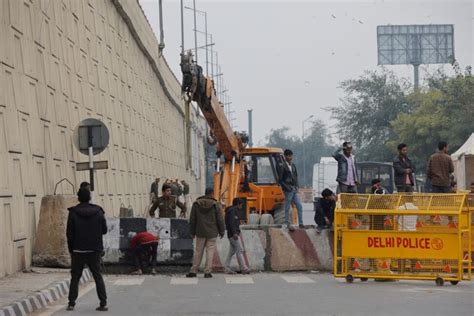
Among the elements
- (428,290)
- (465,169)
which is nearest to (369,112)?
(465,169)

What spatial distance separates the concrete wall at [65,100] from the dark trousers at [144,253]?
1.94 m

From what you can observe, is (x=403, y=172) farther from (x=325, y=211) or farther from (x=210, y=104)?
Result: (x=210, y=104)

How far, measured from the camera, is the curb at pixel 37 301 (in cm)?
1548

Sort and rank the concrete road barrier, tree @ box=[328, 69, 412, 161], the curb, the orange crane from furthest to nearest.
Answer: tree @ box=[328, 69, 412, 161], the orange crane, the concrete road barrier, the curb

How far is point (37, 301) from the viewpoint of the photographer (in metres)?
17.2

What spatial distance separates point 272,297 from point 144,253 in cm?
618

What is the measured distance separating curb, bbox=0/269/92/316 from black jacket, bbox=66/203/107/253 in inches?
35.6

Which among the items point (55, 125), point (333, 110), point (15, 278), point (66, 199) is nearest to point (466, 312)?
point (15, 278)

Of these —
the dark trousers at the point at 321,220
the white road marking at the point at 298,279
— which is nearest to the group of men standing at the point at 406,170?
the dark trousers at the point at 321,220

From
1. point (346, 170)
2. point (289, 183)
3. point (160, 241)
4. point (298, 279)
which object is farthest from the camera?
point (289, 183)

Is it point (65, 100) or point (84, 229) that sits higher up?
point (65, 100)

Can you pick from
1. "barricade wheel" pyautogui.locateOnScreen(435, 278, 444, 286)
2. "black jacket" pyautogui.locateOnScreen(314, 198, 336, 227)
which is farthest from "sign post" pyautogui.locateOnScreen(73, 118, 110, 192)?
"barricade wheel" pyautogui.locateOnScreen(435, 278, 444, 286)

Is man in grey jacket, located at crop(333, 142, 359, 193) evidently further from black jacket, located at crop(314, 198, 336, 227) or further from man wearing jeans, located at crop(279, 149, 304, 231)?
man wearing jeans, located at crop(279, 149, 304, 231)

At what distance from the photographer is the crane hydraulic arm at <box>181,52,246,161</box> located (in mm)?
27453
